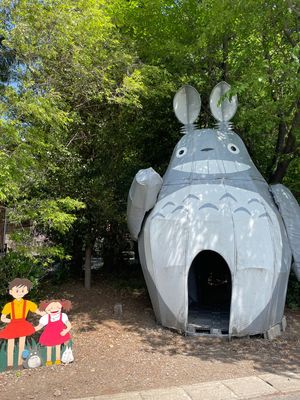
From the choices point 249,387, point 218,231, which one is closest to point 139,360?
point 249,387

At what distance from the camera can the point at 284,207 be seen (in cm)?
750

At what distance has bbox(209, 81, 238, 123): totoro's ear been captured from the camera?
26.6 feet

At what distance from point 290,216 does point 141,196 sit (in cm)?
287

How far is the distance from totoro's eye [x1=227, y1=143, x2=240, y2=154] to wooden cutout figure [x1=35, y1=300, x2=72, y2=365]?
4358 millimetres

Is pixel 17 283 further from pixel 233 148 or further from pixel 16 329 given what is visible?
pixel 233 148

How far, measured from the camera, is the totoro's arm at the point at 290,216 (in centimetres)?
718

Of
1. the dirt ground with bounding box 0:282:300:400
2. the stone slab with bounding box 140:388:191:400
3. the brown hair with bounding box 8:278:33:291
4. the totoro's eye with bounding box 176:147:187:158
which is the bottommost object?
the stone slab with bounding box 140:388:191:400

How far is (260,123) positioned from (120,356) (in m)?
5.72

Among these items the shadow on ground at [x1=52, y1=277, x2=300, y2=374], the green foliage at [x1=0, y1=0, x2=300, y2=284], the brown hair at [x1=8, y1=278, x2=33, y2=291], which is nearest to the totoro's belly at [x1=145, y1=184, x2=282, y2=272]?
the shadow on ground at [x1=52, y1=277, x2=300, y2=374]

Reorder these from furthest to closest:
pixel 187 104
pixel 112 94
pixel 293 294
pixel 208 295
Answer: pixel 208 295, pixel 293 294, pixel 112 94, pixel 187 104

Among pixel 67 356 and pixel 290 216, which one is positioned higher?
pixel 290 216

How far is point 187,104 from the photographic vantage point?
27.5ft

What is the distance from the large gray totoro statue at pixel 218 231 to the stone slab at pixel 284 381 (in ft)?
4.03

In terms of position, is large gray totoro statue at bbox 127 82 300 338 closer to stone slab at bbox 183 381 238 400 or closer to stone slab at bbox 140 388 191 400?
stone slab at bbox 183 381 238 400
